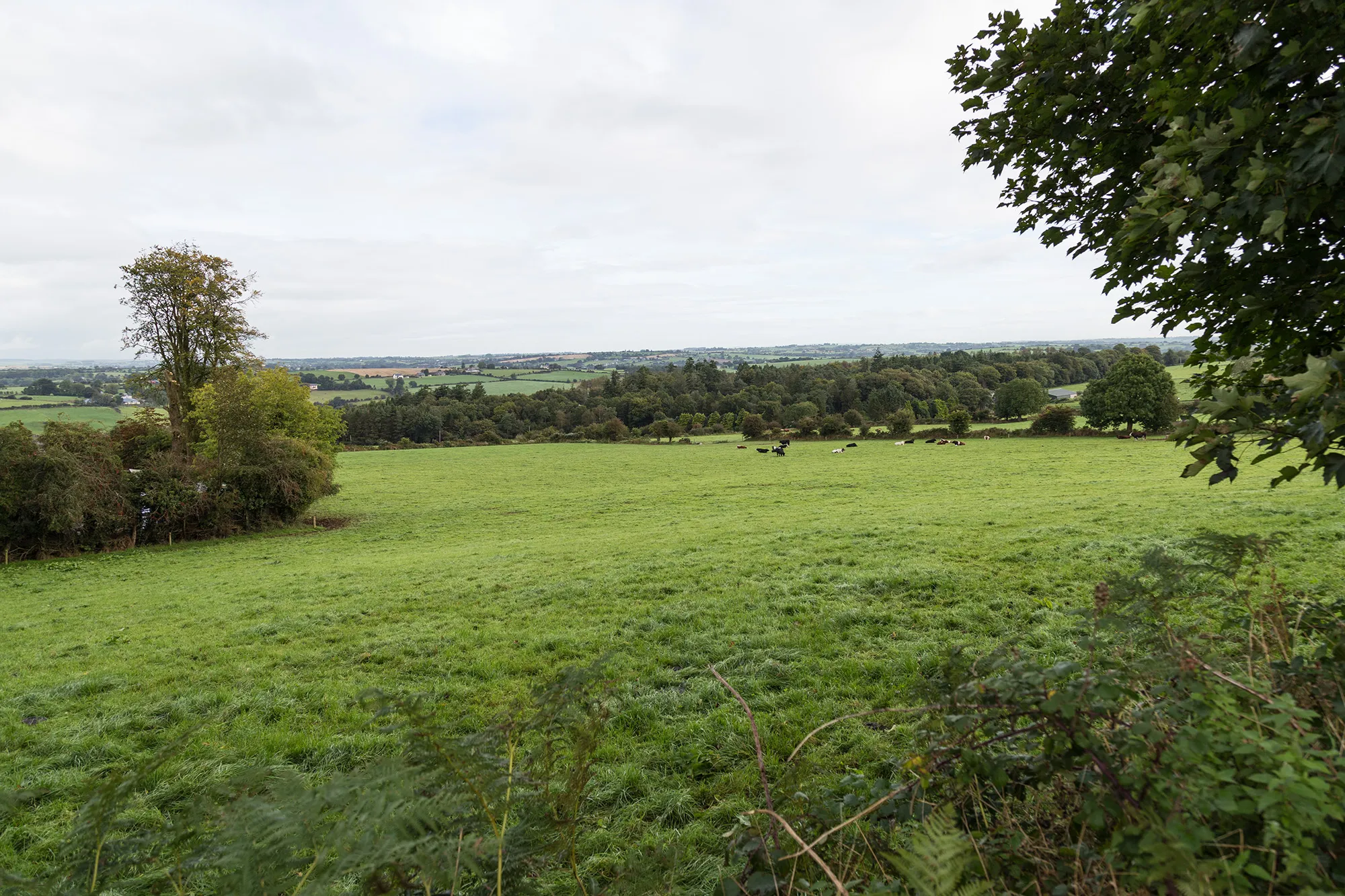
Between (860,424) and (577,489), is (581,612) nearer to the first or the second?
(577,489)

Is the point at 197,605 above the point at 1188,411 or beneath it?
beneath

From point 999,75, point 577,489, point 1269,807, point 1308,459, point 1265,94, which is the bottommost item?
point 577,489

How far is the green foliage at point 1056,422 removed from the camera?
57.2 m

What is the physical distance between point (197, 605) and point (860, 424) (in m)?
69.7

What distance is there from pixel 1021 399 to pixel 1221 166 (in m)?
80.3

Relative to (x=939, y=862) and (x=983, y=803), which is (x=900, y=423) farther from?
(x=939, y=862)

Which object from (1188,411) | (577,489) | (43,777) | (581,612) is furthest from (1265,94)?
(577,489)

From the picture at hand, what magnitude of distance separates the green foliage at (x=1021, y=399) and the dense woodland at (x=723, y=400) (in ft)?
6.86

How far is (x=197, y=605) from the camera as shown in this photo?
12602 mm

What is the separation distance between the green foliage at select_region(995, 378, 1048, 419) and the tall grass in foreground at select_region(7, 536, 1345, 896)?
79973 millimetres

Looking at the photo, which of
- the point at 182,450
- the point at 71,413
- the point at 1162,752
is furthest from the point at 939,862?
the point at 71,413

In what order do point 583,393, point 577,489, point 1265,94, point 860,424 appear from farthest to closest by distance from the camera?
point 583,393 → point 860,424 → point 577,489 → point 1265,94

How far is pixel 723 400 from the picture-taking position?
316 feet

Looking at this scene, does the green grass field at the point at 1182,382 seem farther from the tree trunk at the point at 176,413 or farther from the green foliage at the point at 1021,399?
the tree trunk at the point at 176,413
